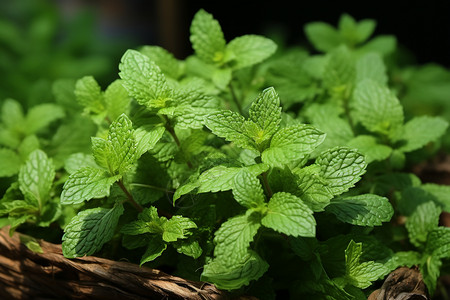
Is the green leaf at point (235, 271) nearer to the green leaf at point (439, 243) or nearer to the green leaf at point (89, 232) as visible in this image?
the green leaf at point (89, 232)

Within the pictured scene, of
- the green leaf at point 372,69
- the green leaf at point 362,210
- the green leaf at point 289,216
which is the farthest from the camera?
the green leaf at point 372,69

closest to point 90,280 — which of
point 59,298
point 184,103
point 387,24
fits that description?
point 59,298

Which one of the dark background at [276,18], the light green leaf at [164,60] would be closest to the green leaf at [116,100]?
the light green leaf at [164,60]

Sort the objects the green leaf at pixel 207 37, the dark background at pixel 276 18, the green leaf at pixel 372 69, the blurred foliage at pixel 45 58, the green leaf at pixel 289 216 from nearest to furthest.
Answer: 1. the green leaf at pixel 289 216
2. the green leaf at pixel 207 37
3. the green leaf at pixel 372 69
4. the blurred foliage at pixel 45 58
5. the dark background at pixel 276 18

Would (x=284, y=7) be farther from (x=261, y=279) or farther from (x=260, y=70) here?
(x=261, y=279)

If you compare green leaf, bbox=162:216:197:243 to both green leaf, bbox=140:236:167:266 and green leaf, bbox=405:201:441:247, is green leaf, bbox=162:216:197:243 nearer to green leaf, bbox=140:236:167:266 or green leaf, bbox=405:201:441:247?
green leaf, bbox=140:236:167:266

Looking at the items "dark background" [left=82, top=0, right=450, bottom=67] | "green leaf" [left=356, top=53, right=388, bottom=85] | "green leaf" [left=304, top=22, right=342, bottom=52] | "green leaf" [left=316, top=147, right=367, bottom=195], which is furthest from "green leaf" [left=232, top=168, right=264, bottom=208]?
"dark background" [left=82, top=0, right=450, bottom=67]

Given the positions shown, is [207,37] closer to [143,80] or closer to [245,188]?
[143,80]
